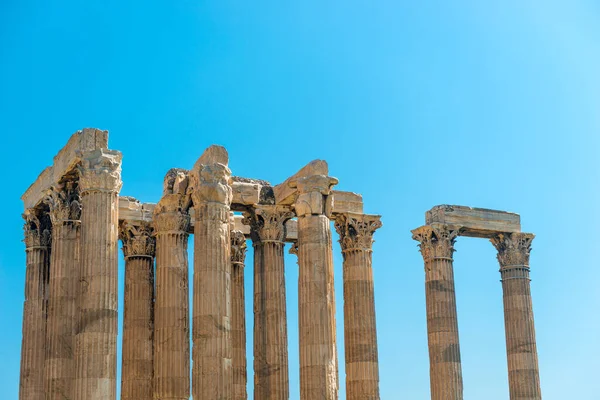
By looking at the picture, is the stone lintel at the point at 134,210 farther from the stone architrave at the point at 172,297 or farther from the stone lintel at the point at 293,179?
the stone architrave at the point at 172,297

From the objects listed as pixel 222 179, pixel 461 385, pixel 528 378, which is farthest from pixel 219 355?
pixel 528 378

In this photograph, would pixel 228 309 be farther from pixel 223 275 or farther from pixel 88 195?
pixel 88 195

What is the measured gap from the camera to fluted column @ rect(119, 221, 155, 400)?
53.2 m

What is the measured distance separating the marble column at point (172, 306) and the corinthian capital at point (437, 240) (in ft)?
64.6

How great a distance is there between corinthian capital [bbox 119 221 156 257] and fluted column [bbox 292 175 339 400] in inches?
468

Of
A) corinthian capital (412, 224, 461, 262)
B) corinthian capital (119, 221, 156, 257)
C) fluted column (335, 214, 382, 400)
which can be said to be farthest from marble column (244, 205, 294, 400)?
corinthian capital (412, 224, 461, 262)

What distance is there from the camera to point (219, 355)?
1668 inches

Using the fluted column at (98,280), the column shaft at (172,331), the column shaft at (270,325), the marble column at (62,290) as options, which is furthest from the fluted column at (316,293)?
the marble column at (62,290)

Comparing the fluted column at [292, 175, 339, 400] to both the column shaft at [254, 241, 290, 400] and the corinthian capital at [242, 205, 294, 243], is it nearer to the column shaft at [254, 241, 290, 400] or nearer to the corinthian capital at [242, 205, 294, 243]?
the column shaft at [254, 241, 290, 400]

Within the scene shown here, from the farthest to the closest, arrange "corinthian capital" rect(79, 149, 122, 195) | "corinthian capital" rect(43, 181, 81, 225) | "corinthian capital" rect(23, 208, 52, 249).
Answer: "corinthian capital" rect(23, 208, 52, 249) → "corinthian capital" rect(43, 181, 81, 225) → "corinthian capital" rect(79, 149, 122, 195)

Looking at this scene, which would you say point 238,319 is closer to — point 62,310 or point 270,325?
point 270,325

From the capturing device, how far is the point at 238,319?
5597cm

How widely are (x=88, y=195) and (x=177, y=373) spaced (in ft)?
31.1

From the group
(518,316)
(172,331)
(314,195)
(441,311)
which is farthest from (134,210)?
(518,316)
